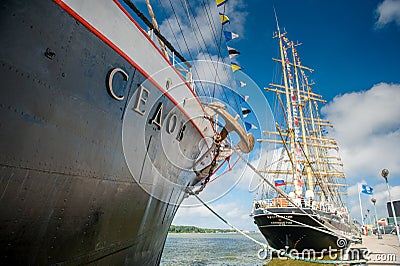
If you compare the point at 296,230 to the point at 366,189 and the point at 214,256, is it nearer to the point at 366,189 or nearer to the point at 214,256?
the point at 366,189

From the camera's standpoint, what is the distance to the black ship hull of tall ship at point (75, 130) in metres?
2.22

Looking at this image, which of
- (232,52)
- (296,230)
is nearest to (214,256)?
(296,230)

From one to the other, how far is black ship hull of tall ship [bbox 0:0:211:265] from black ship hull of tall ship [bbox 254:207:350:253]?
45.2 feet

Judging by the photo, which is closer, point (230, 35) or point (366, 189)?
point (230, 35)

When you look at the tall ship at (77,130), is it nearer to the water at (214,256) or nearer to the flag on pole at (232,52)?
the flag on pole at (232,52)

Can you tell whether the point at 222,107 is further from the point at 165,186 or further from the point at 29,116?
the point at 29,116

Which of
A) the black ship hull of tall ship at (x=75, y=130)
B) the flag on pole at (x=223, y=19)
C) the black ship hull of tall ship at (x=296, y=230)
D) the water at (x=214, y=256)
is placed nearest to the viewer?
the black ship hull of tall ship at (x=75, y=130)

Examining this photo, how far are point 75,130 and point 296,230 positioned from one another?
640 inches

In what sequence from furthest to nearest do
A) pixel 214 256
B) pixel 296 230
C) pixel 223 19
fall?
A: pixel 214 256 → pixel 296 230 → pixel 223 19

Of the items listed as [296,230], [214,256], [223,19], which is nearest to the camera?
[223,19]

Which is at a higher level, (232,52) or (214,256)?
(232,52)

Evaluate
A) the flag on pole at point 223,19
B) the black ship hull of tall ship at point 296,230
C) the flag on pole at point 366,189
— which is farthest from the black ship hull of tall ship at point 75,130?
the flag on pole at point 366,189

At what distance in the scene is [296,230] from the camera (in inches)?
629

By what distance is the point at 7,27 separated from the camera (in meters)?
2.11
